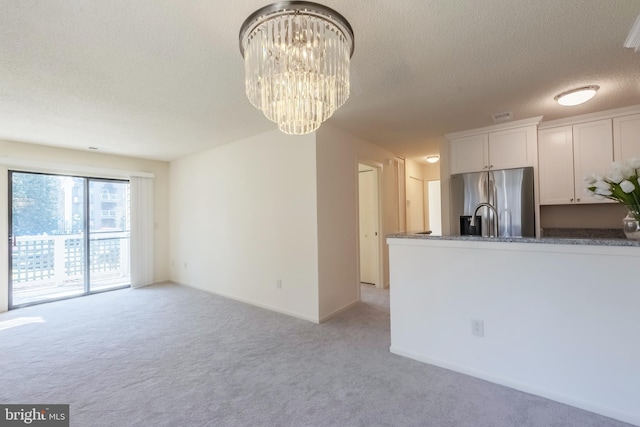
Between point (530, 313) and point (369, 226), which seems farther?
point (369, 226)

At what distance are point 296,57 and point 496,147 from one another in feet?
10.3

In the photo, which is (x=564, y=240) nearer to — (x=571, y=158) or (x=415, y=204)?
(x=571, y=158)

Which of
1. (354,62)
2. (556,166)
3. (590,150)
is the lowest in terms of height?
(556,166)

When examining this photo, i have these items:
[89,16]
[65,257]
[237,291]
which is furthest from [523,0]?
[65,257]

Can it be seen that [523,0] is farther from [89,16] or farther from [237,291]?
[237,291]

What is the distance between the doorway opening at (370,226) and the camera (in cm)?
456

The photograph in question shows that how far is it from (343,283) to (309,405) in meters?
1.92

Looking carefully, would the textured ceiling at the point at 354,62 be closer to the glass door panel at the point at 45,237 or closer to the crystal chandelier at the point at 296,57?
the crystal chandelier at the point at 296,57

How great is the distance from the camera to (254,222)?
3939 millimetres

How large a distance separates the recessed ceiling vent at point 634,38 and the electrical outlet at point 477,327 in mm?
2080

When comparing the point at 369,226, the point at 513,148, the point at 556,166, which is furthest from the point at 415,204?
the point at 556,166

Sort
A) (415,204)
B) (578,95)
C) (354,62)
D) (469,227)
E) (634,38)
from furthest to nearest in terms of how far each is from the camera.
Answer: (415,204)
(469,227)
(578,95)
(354,62)
(634,38)

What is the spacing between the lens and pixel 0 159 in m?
3.78

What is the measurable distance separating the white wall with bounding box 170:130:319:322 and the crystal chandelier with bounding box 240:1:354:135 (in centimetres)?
172
